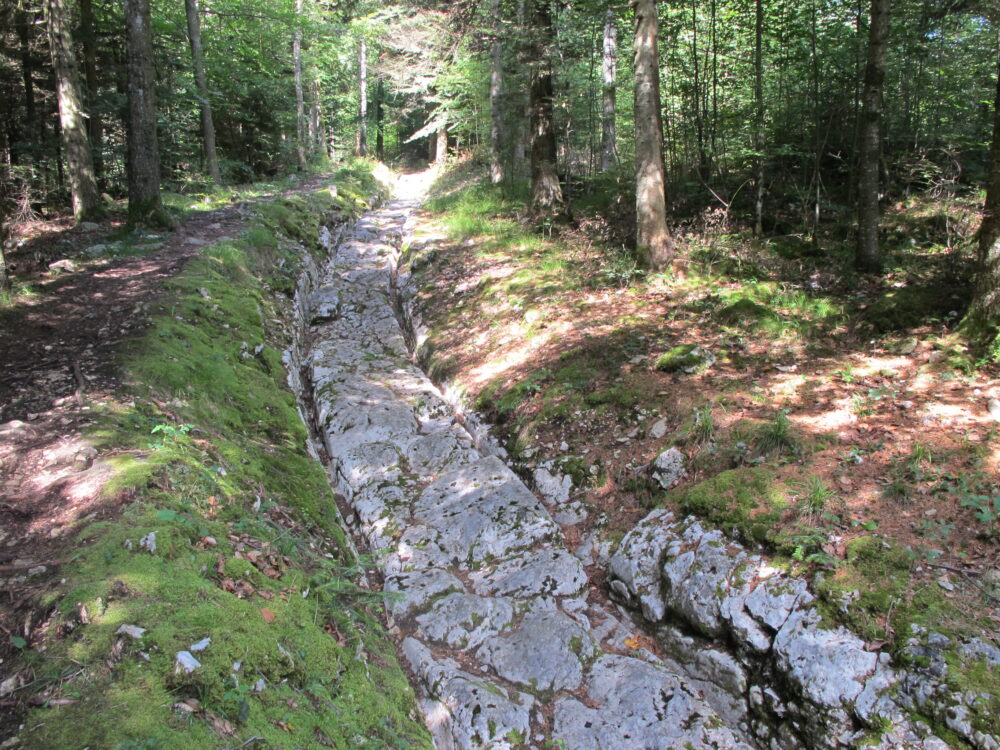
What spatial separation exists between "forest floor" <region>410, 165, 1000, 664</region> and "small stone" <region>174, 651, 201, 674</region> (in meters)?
3.91

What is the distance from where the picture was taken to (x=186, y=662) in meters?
2.76

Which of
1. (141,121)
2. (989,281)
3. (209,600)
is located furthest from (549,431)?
(141,121)

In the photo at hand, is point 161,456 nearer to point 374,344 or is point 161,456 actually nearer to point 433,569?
point 433,569

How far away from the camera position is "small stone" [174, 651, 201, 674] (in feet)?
8.95

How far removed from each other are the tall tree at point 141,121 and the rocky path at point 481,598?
6031mm

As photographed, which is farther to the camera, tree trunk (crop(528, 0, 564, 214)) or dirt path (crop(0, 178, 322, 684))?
tree trunk (crop(528, 0, 564, 214))

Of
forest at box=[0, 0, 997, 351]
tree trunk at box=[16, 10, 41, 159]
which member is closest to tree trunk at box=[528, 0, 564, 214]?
forest at box=[0, 0, 997, 351]

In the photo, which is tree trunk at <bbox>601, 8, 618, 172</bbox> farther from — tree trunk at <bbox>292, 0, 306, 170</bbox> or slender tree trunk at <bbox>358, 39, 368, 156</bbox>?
slender tree trunk at <bbox>358, 39, 368, 156</bbox>

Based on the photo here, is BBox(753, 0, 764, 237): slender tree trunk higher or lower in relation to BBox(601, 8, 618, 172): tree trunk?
lower

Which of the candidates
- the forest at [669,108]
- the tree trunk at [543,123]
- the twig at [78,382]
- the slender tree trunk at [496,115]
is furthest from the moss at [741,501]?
the slender tree trunk at [496,115]

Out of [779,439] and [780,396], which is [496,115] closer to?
[780,396]

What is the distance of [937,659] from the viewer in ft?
11.0

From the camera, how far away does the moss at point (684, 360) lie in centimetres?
683

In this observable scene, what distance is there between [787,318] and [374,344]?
7429mm
